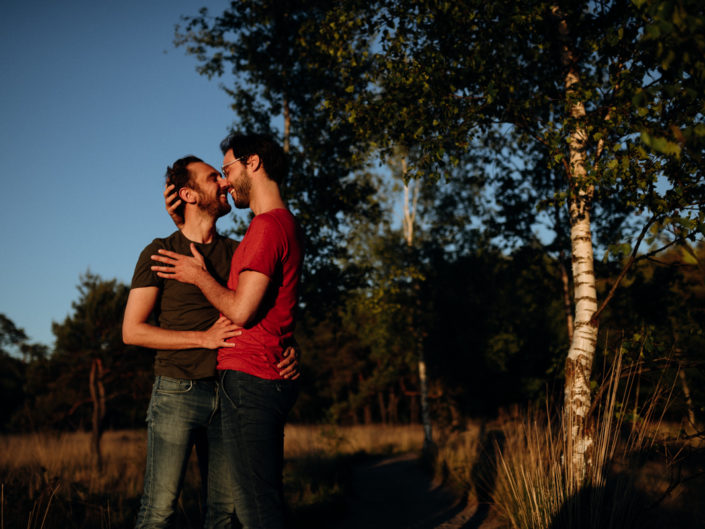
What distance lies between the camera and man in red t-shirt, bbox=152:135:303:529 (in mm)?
2146

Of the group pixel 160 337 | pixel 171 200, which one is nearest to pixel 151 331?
pixel 160 337

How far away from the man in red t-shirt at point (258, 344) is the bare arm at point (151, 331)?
153 millimetres

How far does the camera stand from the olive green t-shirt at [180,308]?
8.45 ft

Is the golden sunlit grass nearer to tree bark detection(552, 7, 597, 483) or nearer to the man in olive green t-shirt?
the man in olive green t-shirt

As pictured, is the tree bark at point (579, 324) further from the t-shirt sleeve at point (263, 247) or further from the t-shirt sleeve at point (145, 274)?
the t-shirt sleeve at point (145, 274)

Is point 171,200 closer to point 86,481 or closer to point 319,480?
point 319,480

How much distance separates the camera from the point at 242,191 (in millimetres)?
2535

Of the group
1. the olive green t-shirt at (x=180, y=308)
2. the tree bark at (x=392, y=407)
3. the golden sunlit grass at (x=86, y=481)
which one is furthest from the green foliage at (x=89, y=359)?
the tree bark at (x=392, y=407)

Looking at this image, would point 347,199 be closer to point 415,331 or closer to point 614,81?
point 614,81

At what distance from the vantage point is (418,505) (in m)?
7.79

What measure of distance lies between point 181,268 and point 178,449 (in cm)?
90

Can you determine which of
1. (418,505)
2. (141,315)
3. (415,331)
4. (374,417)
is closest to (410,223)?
(415,331)

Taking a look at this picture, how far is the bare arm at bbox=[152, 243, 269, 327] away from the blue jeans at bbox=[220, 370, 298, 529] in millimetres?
267

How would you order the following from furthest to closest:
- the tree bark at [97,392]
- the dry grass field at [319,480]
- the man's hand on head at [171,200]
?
the tree bark at [97,392] < the dry grass field at [319,480] < the man's hand on head at [171,200]
